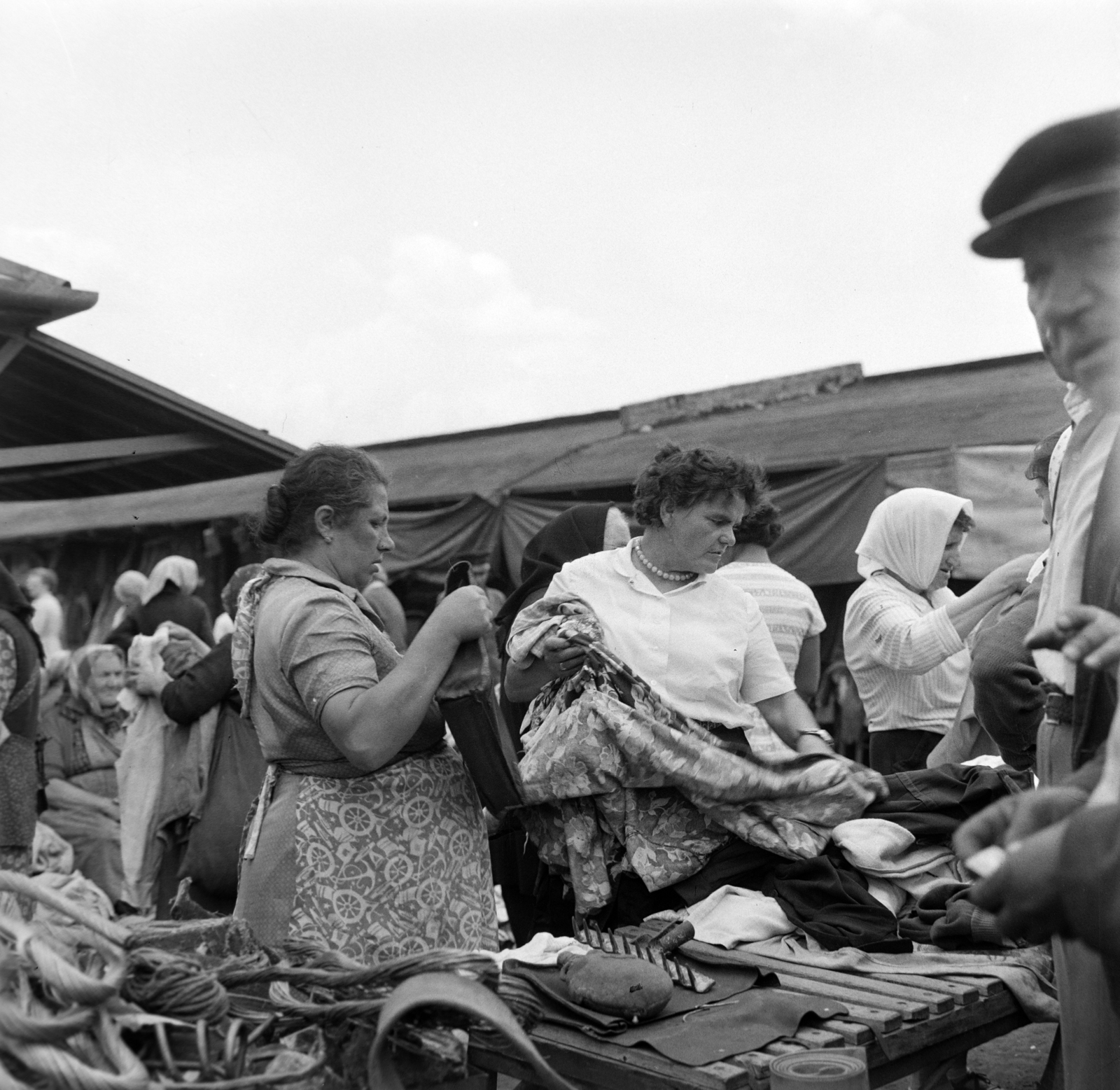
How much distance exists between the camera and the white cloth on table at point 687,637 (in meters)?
2.83

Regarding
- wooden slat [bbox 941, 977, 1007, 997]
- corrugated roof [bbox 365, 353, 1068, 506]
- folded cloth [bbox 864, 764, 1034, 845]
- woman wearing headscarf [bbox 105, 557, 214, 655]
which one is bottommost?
wooden slat [bbox 941, 977, 1007, 997]

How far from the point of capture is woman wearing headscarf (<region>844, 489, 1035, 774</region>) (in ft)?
12.0

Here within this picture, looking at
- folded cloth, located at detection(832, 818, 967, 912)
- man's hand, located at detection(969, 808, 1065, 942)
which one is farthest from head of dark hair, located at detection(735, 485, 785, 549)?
man's hand, located at detection(969, 808, 1065, 942)

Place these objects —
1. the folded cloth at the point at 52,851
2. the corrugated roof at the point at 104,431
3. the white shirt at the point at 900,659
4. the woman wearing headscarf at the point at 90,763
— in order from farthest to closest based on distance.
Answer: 1. the corrugated roof at the point at 104,431
2. the woman wearing headscarf at the point at 90,763
3. the folded cloth at the point at 52,851
4. the white shirt at the point at 900,659

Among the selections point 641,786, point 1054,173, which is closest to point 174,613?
point 641,786

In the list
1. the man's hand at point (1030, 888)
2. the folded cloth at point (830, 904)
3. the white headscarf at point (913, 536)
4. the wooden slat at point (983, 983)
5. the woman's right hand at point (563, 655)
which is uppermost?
the white headscarf at point (913, 536)

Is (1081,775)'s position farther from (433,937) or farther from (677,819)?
(677,819)

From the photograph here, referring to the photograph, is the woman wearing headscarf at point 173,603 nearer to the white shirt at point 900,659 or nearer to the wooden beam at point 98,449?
the white shirt at point 900,659

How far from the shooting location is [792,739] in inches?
115

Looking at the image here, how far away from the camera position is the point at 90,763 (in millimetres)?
5582

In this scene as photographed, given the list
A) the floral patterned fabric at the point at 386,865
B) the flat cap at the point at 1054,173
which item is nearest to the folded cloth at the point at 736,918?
the floral patterned fabric at the point at 386,865

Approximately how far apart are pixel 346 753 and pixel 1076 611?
4.66 ft

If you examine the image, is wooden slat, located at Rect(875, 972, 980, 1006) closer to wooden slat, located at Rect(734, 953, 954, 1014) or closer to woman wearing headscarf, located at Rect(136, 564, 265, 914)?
→ wooden slat, located at Rect(734, 953, 954, 1014)

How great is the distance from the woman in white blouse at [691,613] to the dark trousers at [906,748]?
3.43 feet
